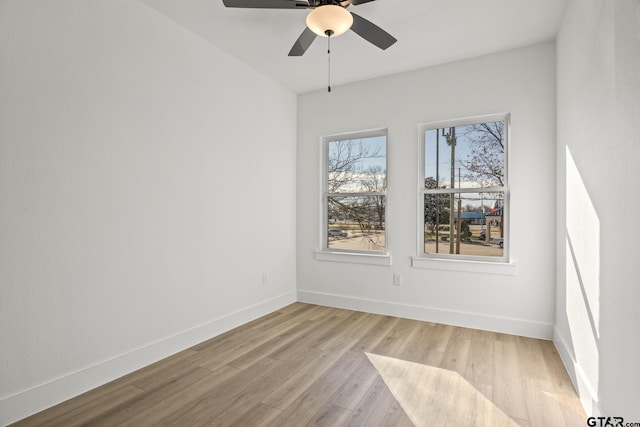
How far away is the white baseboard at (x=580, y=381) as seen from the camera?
5.99 feet

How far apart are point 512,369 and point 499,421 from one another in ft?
2.45

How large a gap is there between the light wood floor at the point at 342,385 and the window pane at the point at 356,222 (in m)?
1.18

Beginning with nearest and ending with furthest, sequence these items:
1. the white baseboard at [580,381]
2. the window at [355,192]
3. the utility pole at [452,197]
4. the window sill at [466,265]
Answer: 1. the white baseboard at [580,381]
2. the window sill at [466,265]
3. the utility pole at [452,197]
4. the window at [355,192]

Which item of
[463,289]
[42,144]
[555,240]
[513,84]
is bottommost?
[463,289]

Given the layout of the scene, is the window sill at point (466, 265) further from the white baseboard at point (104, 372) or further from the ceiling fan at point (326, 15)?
the ceiling fan at point (326, 15)

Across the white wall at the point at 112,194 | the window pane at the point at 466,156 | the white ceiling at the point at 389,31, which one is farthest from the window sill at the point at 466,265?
the white ceiling at the point at 389,31

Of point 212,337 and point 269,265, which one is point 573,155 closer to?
point 269,265

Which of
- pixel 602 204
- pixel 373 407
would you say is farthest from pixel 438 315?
pixel 602 204

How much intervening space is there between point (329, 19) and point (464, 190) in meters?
2.26

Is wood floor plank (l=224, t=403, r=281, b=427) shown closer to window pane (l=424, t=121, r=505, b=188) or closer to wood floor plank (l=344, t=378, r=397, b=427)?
wood floor plank (l=344, t=378, r=397, b=427)

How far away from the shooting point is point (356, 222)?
4180 mm

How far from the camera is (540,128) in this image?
10.2 ft

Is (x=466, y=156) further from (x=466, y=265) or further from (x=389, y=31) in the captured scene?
(x=389, y=31)

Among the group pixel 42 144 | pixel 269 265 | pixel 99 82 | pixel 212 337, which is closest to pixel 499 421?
pixel 212 337
